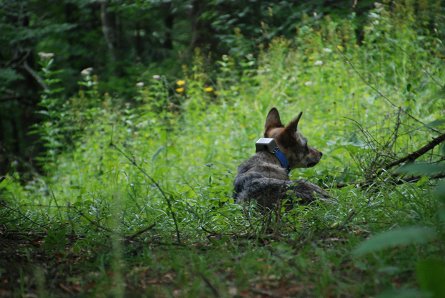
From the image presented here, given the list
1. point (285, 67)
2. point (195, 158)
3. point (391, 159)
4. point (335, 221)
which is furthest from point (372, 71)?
point (335, 221)

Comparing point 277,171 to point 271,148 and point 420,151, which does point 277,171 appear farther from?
point 420,151

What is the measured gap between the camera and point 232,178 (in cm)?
693

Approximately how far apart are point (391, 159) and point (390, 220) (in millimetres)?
1667

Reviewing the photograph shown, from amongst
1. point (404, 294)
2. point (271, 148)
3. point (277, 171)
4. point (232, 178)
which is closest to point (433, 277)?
point (404, 294)

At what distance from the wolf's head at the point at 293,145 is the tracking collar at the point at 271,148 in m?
0.26

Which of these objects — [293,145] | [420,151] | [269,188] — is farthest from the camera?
[293,145]

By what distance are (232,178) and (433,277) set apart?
16.2 ft

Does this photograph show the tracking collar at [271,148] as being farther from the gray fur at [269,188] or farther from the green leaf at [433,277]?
the green leaf at [433,277]

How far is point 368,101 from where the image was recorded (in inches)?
341

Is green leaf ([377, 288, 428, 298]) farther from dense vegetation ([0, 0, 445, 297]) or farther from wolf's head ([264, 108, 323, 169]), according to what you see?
wolf's head ([264, 108, 323, 169])

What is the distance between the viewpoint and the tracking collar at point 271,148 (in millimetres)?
6051

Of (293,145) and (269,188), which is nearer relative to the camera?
(269,188)

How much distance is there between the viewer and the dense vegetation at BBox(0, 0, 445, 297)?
9.07 ft

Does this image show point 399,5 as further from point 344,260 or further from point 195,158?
point 344,260
